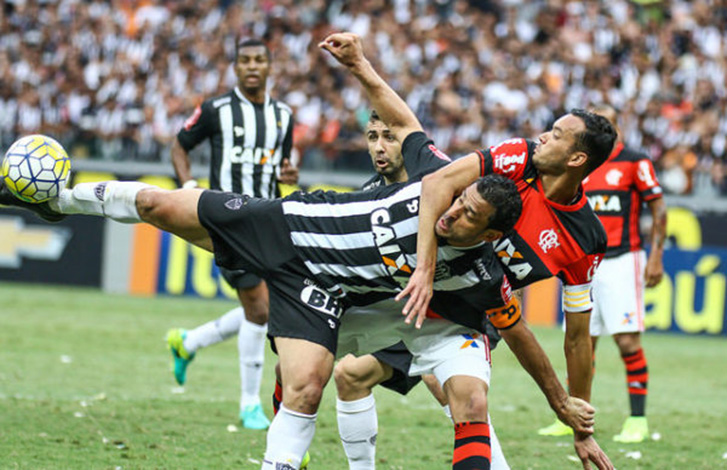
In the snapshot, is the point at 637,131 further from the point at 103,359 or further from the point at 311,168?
the point at 103,359

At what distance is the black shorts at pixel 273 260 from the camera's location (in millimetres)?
4992

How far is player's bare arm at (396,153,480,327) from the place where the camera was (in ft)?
15.4

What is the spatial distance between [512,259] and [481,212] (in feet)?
2.65

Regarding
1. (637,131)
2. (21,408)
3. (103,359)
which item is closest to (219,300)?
(103,359)

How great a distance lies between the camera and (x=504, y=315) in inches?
207

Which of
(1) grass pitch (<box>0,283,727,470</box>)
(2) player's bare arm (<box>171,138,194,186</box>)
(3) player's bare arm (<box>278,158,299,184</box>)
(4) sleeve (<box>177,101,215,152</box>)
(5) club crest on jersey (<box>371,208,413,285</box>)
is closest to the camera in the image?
(5) club crest on jersey (<box>371,208,413,285</box>)

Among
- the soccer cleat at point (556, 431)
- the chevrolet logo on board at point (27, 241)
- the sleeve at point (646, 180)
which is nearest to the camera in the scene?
the soccer cleat at point (556, 431)

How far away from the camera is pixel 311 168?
17.7 meters

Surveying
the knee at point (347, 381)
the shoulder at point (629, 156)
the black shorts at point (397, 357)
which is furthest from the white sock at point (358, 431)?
the shoulder at point (629, 156)

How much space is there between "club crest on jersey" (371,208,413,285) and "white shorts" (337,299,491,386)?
11.7 inches

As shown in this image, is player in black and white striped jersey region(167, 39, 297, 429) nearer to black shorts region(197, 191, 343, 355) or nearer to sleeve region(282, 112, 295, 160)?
sleeve region(282, 112, 295, 160)

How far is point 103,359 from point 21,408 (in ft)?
9.67

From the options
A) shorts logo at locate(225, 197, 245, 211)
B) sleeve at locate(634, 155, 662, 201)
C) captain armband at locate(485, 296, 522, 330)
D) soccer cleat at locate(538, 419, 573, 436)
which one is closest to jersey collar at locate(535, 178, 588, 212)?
captain armband at locate(485, 296, 522, 330)

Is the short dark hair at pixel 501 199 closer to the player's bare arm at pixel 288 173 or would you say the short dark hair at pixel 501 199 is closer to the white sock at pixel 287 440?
the white sock at pixel 287 440
